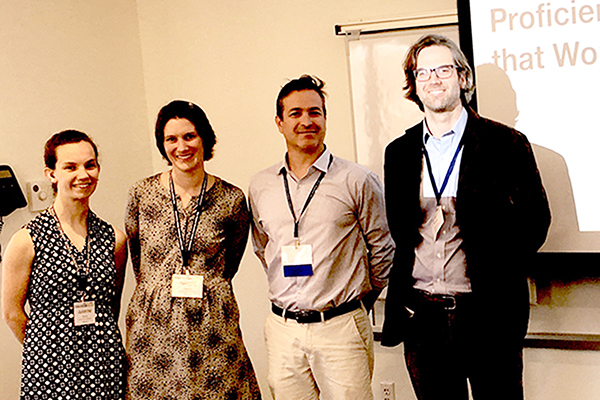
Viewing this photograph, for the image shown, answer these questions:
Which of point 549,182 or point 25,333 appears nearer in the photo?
point 25,333

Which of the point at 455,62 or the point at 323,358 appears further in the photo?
the point at 323,358

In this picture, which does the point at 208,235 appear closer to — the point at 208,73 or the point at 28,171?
the point at 28,171

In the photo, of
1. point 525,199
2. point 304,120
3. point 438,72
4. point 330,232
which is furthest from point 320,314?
point 438,72

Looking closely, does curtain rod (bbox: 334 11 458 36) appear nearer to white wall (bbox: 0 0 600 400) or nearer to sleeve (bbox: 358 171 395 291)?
white wall (bbox: 0 0 600 400)

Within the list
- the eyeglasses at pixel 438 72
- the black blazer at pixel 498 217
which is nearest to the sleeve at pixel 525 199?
the black blazer at pixel 498 217

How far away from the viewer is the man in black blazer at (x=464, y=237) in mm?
2225

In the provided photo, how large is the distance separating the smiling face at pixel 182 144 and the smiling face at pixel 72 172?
1.00ft

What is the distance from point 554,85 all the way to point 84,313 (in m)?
2.10

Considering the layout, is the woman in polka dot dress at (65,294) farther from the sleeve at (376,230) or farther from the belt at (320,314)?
the sleeve at (376,230)

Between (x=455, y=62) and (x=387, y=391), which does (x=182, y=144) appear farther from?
(x=387, y=391)

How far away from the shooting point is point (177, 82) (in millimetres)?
3789

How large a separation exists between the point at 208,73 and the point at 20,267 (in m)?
1.78

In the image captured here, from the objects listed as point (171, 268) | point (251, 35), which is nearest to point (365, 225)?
point (171, 268)

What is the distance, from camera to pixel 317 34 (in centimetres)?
341
